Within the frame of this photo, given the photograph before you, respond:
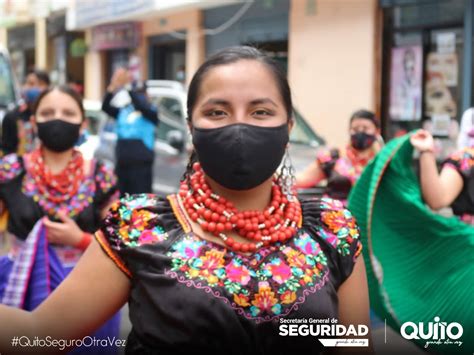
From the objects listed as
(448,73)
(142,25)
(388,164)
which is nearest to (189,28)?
(142,25)

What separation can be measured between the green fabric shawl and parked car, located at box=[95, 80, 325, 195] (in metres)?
3.16

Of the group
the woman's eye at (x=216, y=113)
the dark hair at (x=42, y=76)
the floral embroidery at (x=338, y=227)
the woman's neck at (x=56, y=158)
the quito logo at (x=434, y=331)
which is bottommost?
the quito logo at (x=434, y=331)

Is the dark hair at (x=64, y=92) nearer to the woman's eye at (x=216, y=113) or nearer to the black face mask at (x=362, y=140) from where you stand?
the woman's eye at (x=216, y=113)

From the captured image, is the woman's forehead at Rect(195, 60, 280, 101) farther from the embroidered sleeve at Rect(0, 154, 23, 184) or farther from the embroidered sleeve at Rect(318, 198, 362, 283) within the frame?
the embroidered sleeve at Rect(0, 154, 23, 184)

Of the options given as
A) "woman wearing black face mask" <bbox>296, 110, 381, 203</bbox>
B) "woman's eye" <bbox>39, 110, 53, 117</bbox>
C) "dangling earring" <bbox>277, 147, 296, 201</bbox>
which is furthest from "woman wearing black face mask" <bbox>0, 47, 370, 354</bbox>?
"woman wearing black face mask" <bbox>296, 110, 381, 203</bbox>

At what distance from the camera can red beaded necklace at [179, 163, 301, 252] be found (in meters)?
2.03

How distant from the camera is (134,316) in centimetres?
198

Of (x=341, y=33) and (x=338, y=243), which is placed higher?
(x=341, y=33)

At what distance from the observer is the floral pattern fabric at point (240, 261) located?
6.33 feet

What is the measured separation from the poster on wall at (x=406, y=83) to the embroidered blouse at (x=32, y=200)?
851cm

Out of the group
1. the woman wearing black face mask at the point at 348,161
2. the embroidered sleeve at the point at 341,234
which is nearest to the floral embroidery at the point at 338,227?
the embroidered sleeve at the point at 341,234

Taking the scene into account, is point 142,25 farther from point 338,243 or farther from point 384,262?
point 338,243

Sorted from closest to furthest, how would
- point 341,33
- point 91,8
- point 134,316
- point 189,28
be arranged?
point 134,316
point 341,33
point 189,28
point 91,8

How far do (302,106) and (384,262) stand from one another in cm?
922
